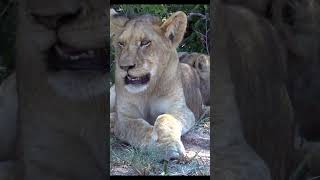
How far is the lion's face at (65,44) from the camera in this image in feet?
22.1

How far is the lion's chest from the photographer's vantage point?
8.21 m

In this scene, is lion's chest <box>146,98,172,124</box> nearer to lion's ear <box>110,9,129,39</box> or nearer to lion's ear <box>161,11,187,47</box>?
lion's ear <box>161,11,187,47</box>

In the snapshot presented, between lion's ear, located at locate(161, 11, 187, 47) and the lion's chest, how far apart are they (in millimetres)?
749

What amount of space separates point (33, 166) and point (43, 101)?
0.72 meters

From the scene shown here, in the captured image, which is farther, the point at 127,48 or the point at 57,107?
the point at 127,48

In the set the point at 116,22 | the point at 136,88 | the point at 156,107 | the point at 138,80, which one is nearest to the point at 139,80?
the point at 138,80

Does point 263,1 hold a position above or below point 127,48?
above

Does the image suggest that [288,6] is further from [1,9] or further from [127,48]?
[1,9]

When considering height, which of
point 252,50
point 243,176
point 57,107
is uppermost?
point 252,50

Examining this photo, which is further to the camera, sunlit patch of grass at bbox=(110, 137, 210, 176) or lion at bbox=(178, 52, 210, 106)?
lion at bbox=(178, 52, 210, 106)

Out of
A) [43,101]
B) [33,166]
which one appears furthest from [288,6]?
[33,166]

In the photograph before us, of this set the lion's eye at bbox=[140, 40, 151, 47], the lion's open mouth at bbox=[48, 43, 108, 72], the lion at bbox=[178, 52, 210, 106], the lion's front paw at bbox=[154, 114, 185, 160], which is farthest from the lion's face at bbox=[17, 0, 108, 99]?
the lion at bbox=[178, 52, 210, 106]

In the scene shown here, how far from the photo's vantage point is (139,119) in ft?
26.9

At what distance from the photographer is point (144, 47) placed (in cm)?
818
